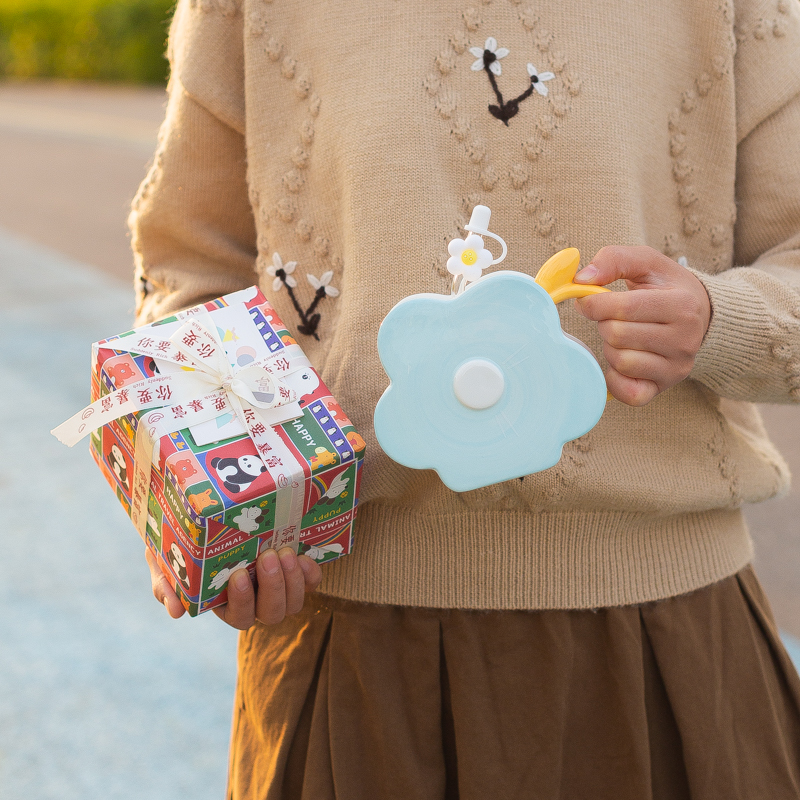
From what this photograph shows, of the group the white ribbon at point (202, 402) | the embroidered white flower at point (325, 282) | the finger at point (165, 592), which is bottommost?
the finger at point (165, 592)

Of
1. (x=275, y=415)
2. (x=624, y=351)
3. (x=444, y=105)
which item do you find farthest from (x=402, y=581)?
(x=444, y=105)

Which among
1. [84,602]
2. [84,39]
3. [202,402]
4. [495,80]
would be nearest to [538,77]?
[495,80]

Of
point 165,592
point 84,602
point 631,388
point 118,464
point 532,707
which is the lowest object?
point 84,602

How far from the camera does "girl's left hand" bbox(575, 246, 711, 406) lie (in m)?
0.81

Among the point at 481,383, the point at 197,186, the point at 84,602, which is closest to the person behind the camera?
the point at 481,383

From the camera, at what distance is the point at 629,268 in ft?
2.72

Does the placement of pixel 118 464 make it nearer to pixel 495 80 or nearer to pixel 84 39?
pixel 495 80

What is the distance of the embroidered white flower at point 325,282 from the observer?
1.04m

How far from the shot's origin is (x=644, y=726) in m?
0.99

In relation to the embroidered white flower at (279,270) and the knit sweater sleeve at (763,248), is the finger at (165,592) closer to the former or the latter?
the embroidered white flower at (279,270)

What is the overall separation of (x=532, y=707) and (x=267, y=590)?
0.33 meters

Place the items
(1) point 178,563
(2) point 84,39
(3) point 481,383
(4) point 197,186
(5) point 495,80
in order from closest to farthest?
(3) point 481,383, (1) point 178,563, (5) point 495,80, (4) point 197,186, (2) point 84,39

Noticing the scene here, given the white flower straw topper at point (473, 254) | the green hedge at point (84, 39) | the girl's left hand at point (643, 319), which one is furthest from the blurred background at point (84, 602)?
the green hedge at point (84, 39)

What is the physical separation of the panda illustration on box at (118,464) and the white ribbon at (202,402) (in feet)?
0.13
